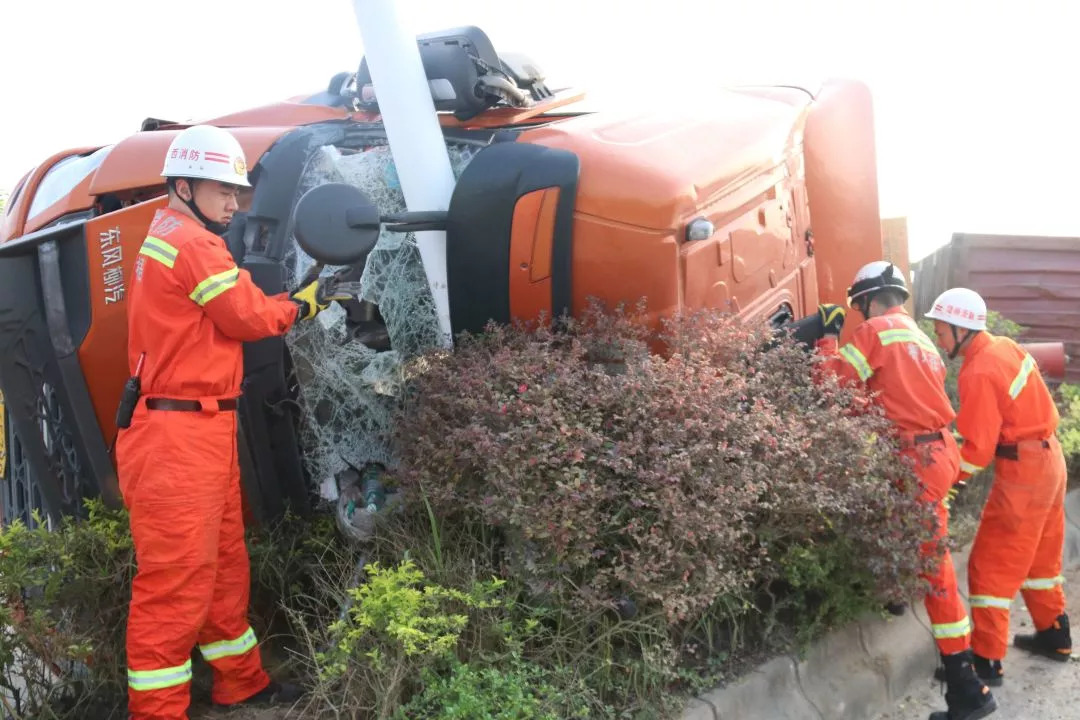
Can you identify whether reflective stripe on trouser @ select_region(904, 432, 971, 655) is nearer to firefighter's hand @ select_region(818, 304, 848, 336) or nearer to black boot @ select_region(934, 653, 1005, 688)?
black boot @ select_region(934, 653, 1005, 688)

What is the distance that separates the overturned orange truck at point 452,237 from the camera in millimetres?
4070

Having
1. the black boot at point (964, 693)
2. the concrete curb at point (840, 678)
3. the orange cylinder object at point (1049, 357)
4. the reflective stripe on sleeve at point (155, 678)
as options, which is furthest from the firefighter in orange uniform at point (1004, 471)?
the reflective stripe on sleeve at point (155, 678)

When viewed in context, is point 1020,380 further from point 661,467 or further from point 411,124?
point 411,124

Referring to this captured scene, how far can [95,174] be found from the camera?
4.62 metres

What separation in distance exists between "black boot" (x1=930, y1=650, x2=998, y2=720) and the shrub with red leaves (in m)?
0.51

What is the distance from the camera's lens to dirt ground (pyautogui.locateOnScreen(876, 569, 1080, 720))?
4.39m

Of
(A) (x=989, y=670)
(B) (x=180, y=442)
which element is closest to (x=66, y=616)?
(B) (x=180, y=442)

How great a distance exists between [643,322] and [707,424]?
62cm

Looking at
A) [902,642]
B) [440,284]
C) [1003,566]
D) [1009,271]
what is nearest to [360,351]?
[440,284]

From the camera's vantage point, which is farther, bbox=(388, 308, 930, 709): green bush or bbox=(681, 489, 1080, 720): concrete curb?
bbox=(681, 489, 1080, 720): concrete curb

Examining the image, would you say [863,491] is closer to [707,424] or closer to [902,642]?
[707,424]

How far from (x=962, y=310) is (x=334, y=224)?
113 inches

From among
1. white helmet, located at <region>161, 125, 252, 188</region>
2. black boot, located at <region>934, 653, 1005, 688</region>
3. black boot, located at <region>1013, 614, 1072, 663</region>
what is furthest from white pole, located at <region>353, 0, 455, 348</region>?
black boot, located at <region>1013, 614, 1072, 663</region>

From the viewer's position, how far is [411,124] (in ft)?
14.6
